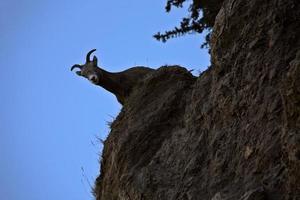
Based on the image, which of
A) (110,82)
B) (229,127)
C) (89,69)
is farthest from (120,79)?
(229,127)

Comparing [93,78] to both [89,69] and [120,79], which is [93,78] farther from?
[120,79]

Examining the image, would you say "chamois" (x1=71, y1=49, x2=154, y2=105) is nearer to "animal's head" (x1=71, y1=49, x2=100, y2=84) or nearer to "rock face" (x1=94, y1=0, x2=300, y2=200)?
"animal's head" (x1=71, y1=49, x2=100, y2=84)

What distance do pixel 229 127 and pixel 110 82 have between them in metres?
8.77

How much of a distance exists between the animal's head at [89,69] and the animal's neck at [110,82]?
0.14 meters

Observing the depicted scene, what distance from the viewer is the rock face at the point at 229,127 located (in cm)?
600

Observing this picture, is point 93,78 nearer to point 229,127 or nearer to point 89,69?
point 89,69

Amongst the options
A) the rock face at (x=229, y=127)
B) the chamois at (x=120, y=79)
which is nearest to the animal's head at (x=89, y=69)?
the chamois at (x=120, y=79)

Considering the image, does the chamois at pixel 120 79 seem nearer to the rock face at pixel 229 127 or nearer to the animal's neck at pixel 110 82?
the animal's neck at pixel 110 82

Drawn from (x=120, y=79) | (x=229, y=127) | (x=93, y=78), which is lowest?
(x=229, y=127)

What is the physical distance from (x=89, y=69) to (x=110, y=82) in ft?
6.21

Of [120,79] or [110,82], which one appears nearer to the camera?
[120,79]

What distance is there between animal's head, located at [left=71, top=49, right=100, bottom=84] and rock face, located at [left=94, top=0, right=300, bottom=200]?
672 cm

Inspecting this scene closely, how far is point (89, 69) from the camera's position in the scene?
1786 cm

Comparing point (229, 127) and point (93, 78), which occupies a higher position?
point (93, 78)
